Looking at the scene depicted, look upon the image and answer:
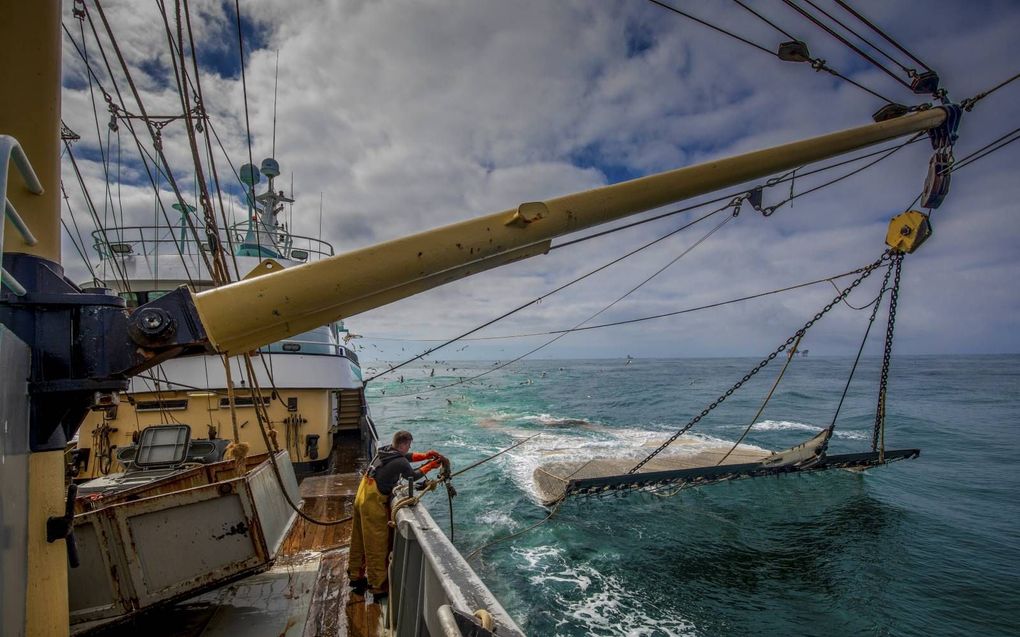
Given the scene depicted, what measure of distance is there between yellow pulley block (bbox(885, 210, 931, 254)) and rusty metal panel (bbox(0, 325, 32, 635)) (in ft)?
26.7

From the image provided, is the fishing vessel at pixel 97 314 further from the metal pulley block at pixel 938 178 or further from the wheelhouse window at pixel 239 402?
the wheelhouse window at pixel 239 402

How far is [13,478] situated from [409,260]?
5.88ft

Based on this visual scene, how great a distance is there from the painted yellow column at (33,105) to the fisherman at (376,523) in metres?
3.19

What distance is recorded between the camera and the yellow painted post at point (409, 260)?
6.47 feet

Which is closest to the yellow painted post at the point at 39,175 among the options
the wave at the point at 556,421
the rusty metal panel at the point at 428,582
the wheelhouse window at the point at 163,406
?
the rusty metal panel at the point at 428,582

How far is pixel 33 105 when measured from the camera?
2043 mm

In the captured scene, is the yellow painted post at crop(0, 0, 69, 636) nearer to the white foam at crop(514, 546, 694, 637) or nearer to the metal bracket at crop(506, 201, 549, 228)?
the metal bracket at crop(506, 201, 549, 228)

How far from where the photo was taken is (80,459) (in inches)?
340

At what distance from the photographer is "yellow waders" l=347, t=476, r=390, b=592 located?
4.32 meters

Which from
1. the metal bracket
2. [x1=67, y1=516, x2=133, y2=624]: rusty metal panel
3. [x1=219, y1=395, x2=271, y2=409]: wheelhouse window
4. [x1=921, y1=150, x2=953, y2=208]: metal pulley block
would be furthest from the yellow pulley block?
[x1=219, y1=395, x2=271, y2=409]: wheelhouse window

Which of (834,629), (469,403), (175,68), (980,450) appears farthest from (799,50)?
(469,403)

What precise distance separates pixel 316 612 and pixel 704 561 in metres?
8.85

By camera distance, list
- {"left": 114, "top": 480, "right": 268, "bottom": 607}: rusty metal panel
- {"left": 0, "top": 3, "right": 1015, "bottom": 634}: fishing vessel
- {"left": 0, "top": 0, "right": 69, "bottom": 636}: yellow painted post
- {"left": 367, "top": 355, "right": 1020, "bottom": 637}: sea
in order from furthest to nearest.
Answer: {"left": 367, "top": 355, "right": 1020, "bottom": 637}: sea < {"left": 114, "top": 480, "right": 268, "bottom": 607}: rusty metal panel < {"left": 0, "top": 0, "right": 69, "bottom": 636}: yellow painted post < {"left": 0, "top": 3, "right": 1015, "bottom": 634}: fishing vessel

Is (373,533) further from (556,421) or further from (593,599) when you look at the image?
(556,421)
